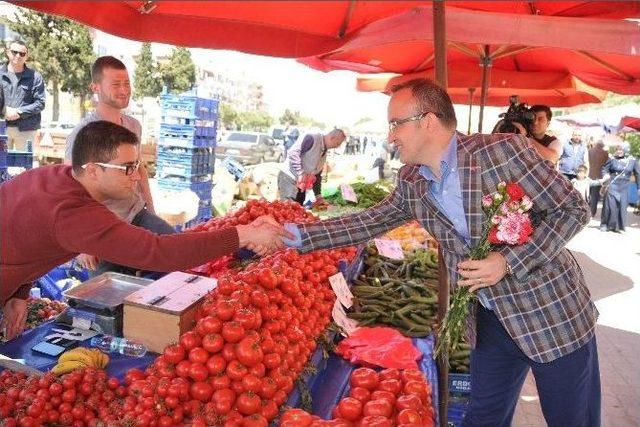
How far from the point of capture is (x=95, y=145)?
268 centimetres

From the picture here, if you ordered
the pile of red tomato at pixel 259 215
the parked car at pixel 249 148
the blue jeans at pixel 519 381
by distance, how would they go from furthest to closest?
the parked car at pixel 249 148
the pile of red tomato at pixel 259 215
the blue jeans at pixel 519 381

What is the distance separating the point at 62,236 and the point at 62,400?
75cm

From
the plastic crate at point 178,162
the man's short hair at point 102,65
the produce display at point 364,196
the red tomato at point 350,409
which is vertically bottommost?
the red tomato at point 350,409

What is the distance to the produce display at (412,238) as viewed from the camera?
5.92 meters

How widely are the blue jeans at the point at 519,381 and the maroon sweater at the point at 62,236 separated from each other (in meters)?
1.57

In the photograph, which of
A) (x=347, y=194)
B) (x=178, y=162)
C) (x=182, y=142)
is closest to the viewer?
(x=347, y=194)

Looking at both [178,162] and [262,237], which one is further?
[178,162]

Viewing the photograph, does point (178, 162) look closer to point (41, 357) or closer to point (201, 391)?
point (41, 357)

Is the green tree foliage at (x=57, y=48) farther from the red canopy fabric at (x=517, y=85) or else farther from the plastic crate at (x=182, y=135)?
the red canopy fabric at (x=517, y=85)

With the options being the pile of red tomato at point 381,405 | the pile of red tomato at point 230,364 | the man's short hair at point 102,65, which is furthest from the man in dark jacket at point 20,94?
the pile of red tomato at point 381,405

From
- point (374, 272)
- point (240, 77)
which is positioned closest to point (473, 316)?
point (374, 272)

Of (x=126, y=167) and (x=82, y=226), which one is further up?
(x=126, y=167)

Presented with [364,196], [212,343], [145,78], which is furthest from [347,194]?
[145,78]

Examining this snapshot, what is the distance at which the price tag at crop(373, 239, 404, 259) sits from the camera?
4977 millimetres
